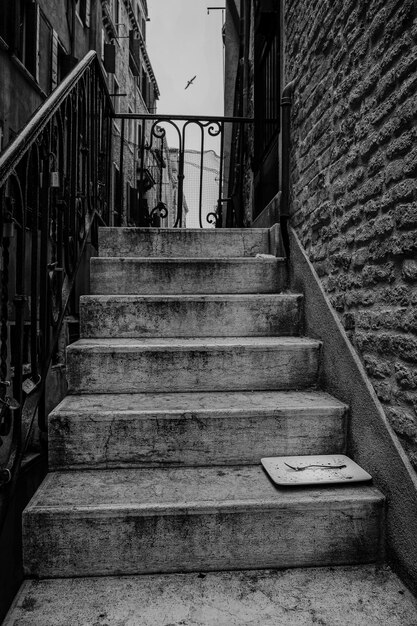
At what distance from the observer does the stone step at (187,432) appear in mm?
1788

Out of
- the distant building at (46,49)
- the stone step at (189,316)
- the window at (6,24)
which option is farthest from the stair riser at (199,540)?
the window at (6,24)

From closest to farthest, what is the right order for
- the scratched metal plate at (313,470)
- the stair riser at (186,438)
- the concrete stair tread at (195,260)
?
1. the scratched metal plate at (313,470)
2. the stair riser at (186,438)
3. the concrete stair tread at (195,260)

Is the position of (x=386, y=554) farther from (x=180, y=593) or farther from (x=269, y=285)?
(x=269, y=285)

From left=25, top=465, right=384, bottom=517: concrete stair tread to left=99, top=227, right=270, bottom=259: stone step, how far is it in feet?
5.78

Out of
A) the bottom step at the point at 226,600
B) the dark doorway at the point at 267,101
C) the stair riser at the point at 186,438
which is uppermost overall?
the dark doorway at the point at 267,101

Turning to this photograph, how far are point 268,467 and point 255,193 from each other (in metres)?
3.88

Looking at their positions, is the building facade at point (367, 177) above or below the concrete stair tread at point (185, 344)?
above

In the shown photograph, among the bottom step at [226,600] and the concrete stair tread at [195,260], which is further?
the concrete stair tread at [195,260]

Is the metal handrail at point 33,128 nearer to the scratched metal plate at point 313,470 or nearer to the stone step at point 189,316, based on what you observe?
the stone step at point 189,316

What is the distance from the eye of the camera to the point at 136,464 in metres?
1.81

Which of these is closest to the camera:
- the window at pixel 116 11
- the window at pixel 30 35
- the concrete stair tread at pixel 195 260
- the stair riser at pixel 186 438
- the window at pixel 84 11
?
the stair riser at pixel 186 438

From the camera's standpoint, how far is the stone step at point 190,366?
2.13 m

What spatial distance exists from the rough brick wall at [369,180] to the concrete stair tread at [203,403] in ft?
1.10

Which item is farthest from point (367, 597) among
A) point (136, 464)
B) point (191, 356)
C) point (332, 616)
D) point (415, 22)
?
point (415, 22)
